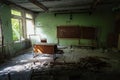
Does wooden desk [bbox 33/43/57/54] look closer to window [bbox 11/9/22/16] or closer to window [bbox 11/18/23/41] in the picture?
window [bbox 11/18/23/41]

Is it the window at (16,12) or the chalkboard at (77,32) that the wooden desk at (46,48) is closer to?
the window at (16,12)

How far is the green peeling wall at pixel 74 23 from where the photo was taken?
28.2ft

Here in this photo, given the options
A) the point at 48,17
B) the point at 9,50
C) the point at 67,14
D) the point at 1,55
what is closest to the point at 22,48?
the point at 9,50

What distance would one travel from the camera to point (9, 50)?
6113 mm

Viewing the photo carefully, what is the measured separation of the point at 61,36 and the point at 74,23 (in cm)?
142

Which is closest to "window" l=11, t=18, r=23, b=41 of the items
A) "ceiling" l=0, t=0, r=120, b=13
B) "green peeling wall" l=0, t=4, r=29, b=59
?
"green peeling wall" l=0, t=4, r=29, b=59

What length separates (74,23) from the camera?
9000 mm

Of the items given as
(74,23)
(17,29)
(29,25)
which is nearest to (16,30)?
(17,29)

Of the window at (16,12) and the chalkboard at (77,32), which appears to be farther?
the chalkboard at (77,32)

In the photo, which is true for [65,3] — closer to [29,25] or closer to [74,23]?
[74,23]

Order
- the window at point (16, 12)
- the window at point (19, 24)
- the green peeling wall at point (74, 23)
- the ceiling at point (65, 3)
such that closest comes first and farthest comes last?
the ceiling at point (65, 3), the window at point (16, 12), the window at point (19, 24), the green peeling wall at point (74, 23)

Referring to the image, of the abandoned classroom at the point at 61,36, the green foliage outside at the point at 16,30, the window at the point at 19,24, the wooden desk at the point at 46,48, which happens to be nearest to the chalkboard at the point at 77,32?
the abandoned classroom at the point at 61,36

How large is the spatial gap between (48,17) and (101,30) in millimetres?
4200

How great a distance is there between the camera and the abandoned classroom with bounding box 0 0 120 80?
4594mm
